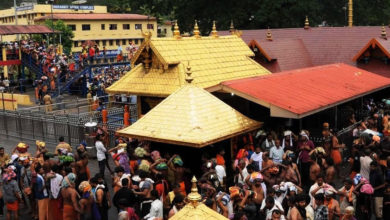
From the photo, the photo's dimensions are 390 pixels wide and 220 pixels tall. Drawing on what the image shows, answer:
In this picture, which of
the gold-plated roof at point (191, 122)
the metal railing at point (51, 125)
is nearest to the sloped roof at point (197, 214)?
the gold-plated roof at point (191, 122)

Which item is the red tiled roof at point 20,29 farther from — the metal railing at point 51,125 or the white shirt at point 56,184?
the white shirt at point 56,184

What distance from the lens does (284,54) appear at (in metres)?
28.0

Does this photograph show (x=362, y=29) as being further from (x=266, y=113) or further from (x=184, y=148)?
(x=184, y=148)

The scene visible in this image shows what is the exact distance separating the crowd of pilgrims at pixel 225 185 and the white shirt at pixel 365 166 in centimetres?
2

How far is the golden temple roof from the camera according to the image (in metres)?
18.5

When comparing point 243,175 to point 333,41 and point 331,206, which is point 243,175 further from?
point 333,41

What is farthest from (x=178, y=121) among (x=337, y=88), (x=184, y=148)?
(x=337, y=88)

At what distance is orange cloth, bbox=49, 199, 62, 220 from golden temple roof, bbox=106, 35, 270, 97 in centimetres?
710

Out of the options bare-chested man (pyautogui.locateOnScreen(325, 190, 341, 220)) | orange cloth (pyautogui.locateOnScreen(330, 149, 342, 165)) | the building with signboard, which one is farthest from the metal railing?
the building with signboard

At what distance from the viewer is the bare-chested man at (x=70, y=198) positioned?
35.3 ft

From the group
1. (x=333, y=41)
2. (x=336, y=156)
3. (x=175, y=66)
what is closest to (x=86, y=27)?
(x=333, y=41)

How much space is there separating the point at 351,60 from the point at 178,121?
16.8 metres

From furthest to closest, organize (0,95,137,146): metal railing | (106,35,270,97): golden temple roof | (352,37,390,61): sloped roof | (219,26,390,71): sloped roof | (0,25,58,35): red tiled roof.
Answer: (0,25,58,35): red tiled roof < (219,26,390,71): sloped roof < (352,37,390,61): sloped roof < (0,95,137,146): metal railing < (106,35,270,97): golden temple roof

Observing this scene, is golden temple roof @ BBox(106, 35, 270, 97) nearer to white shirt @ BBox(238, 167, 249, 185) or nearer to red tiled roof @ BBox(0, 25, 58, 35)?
white shirt @ BBox(238, 167, 249, 185)
